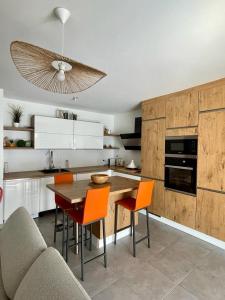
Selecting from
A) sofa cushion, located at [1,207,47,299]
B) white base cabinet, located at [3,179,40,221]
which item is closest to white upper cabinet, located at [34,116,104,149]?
white base cabinet, located at [3,179,40,221]

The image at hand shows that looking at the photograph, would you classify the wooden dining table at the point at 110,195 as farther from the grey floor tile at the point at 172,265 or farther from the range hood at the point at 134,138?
the range hood at the point at 134,138

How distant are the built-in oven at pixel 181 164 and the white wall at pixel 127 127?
1.37 m

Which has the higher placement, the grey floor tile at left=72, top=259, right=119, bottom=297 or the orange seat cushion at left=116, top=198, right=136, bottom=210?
the orange seat cushion at left=116, top=198, right=136, bottom=210

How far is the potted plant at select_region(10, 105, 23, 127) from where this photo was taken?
141 inches

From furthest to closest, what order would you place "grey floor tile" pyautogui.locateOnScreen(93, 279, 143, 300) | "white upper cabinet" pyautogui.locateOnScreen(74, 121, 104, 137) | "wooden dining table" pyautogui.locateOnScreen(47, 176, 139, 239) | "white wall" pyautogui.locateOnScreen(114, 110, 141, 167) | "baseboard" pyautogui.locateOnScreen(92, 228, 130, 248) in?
"white wall" pyautogui.locateOnScreen(114, 110, 141, 167) < "white upper cabinet" pyautogui.locateOnScreen(74, 121, 104, 137) < "baseboard" pyautogui.locateOnScreen(92, 228, 130, 248) < "wooden dining table" pyautogui.locateOnScreen(47, 176, 139, 239) < "grey floor tile" pyautogui.locateOnScreen(93, 279, 143, 300)

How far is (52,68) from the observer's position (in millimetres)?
1361

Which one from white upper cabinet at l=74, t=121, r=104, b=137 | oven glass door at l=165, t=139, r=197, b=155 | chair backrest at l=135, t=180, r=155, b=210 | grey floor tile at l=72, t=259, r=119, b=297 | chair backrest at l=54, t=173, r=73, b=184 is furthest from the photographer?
white upper cabinet at l=74, t=121, r=104, b=137

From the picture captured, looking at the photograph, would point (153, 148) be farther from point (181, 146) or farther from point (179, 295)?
point (179, 295)

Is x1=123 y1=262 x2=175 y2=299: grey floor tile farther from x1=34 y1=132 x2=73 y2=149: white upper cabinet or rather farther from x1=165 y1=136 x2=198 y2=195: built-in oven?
x1=34 y1=132 x2=73 y2=149: white upper cabinet

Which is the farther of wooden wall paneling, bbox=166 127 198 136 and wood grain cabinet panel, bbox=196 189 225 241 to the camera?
wooden wall paneling, bbox=166 127 198 136

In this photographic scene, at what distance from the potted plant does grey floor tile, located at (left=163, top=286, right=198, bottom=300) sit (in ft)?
12.0

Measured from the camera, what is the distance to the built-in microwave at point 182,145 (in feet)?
9.20

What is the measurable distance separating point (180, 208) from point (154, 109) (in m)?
1.88

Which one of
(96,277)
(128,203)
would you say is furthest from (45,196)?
(96,277)
